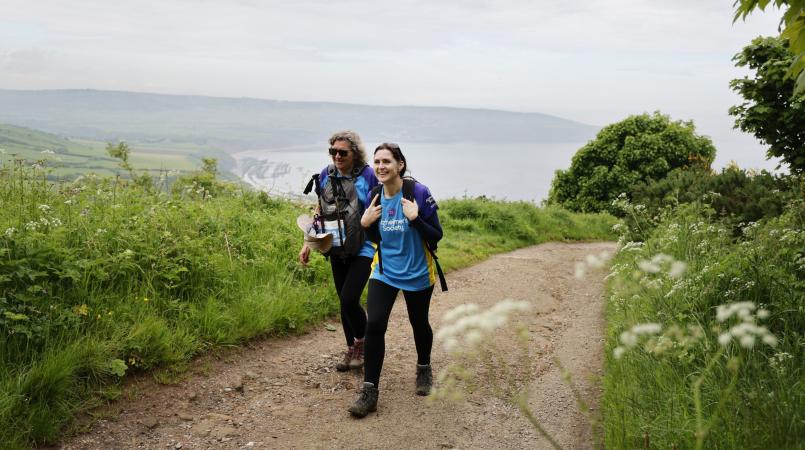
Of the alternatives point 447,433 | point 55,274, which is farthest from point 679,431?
point 55,274

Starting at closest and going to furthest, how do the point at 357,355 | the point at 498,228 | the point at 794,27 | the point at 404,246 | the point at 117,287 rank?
the point at 794,27
the point at 404,246
the point at 117,287
the point at 357,355
the point at 498,228

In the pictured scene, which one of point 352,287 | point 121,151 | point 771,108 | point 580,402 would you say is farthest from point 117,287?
point 771,108

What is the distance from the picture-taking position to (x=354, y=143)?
5508mm

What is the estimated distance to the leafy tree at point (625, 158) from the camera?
25.2 m

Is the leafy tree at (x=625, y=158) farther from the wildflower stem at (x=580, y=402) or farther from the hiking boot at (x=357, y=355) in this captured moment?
the wildflower stem at (x=580, y=402)

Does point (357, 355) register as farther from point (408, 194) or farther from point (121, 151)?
point (121, 151)

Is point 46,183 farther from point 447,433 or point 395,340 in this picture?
point 447,433

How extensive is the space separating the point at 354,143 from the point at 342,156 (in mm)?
175

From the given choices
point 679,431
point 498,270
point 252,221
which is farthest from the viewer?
point 498,270

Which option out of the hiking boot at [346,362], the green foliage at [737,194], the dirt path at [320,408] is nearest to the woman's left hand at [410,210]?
the dirt path at [320,408]

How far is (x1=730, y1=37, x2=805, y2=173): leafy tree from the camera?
999 cm

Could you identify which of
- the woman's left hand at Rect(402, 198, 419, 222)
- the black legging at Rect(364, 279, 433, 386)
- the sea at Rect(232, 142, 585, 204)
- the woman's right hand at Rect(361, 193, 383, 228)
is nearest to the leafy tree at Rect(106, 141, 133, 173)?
the sea at Rect(232, 142, 585, 204)

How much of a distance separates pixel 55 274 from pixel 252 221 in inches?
146

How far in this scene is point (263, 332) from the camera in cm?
651
